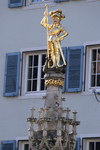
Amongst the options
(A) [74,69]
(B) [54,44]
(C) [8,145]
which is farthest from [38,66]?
(B) [54,44]

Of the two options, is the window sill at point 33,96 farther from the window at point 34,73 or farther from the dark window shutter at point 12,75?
the dark window shutter at point 12,75

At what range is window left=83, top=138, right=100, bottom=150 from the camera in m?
38.3

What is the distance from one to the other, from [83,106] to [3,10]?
500cm

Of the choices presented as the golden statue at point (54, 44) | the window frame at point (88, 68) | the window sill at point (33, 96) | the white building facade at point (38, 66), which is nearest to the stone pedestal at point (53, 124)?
the golden statue at point (54, 44)

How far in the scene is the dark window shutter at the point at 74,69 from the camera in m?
39.0

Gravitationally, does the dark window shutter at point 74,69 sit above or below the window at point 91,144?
above

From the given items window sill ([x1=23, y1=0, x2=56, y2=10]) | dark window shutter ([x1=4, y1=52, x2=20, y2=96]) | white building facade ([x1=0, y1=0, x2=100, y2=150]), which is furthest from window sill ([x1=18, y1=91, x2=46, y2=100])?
window sill ([x1=23, y1=0, x2=56, y2=10])

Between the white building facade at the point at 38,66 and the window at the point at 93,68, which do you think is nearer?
the white building facade at the point at 38,66

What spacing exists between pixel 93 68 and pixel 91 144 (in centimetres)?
253

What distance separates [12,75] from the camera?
40.3 m

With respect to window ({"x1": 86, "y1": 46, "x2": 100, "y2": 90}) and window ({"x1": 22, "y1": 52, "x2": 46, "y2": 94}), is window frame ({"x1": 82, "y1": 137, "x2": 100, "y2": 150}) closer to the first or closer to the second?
window ({"x1": 86, "y1": 46, "x2": 100, "y2": 90})

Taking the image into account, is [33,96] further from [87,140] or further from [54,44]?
[54,44]

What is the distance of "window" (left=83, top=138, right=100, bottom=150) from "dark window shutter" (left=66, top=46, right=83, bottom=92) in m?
1.73

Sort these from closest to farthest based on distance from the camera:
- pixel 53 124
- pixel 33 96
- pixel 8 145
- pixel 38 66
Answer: pixel 53 124, pixel 8 145, pixel 33 96, pixel 38 66
